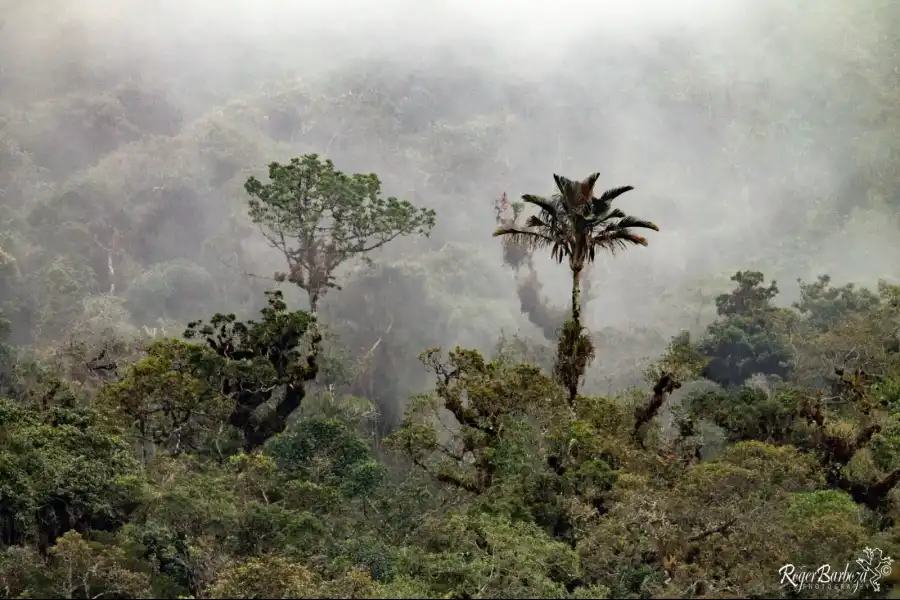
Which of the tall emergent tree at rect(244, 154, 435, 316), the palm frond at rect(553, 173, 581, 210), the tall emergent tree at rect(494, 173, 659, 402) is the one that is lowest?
the tall emergent tree at rect(494, 173, 659, 402)

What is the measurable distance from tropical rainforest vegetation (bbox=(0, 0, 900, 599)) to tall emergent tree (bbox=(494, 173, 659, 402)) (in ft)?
0.34

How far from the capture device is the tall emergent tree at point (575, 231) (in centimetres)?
2419

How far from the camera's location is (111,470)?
2192cm

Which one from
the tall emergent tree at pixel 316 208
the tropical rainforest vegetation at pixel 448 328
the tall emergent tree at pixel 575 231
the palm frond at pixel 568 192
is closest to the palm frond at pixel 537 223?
the tall emergent tree at pixel 575 231

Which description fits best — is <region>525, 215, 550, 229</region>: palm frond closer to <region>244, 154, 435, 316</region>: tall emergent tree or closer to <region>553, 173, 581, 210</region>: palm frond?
<region>553, 173, 581, 210</region>: palm frond

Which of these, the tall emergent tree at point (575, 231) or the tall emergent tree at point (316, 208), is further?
the tall emergent tree at point (316, 208)

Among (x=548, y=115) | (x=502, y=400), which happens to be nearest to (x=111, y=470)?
(x=502, y=400)

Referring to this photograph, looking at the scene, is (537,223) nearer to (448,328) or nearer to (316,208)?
(316,208)

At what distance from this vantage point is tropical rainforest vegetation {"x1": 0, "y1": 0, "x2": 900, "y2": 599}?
763 inches

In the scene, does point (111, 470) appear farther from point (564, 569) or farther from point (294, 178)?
point (294, 178)

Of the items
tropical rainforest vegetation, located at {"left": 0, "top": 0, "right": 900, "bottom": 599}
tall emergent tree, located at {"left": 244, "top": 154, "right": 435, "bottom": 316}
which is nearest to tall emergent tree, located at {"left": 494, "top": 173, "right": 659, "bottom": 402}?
tropical rainforest vegetation, located at {"left": 0, "top": 0, "right": 900, "bottom": 599}

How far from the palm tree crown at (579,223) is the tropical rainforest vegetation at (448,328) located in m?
0.10

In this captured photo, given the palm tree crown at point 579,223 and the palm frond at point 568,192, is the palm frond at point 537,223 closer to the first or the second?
the palm tree crown at point 579,223

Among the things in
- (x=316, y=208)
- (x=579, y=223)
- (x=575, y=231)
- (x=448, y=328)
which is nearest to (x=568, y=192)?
(x=579, y=223)
